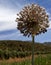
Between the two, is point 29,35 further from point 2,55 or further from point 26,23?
point 2,55

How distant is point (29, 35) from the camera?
6012mm

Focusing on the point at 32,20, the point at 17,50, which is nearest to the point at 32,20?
the point at 32,20

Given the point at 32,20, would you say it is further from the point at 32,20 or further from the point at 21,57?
the point at 21,57

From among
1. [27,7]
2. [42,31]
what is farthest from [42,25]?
[27,7]

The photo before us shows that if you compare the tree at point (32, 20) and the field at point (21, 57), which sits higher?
the tree at point (32, 20)

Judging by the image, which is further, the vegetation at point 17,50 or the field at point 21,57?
the vegetation at point 17,50

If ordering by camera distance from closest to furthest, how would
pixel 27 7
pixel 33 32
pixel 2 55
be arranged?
pixel 33 32 → pixel 27 7 → pixel 2 55

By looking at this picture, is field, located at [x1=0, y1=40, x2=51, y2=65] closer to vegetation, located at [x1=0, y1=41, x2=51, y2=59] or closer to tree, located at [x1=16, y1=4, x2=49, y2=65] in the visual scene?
vegetation, located at [x1=0, y1=41, x2=51, y2=59]

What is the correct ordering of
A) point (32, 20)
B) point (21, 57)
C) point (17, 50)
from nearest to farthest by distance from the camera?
point (32, 20) < point (21, 57) < point (17, 50)

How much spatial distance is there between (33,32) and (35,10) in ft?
1.73

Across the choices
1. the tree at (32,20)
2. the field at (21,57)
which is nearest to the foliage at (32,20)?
the tree at (32,20)

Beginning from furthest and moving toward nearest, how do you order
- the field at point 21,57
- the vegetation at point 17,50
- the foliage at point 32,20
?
the vegetation at point 17,50 → the field at point 21,57 → the foliage at point 32,20

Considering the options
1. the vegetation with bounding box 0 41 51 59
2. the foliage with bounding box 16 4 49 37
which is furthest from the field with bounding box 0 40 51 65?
the foliage with bounding box 16 4 49 37

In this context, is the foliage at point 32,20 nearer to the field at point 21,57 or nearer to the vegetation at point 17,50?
the field at point 21,57
